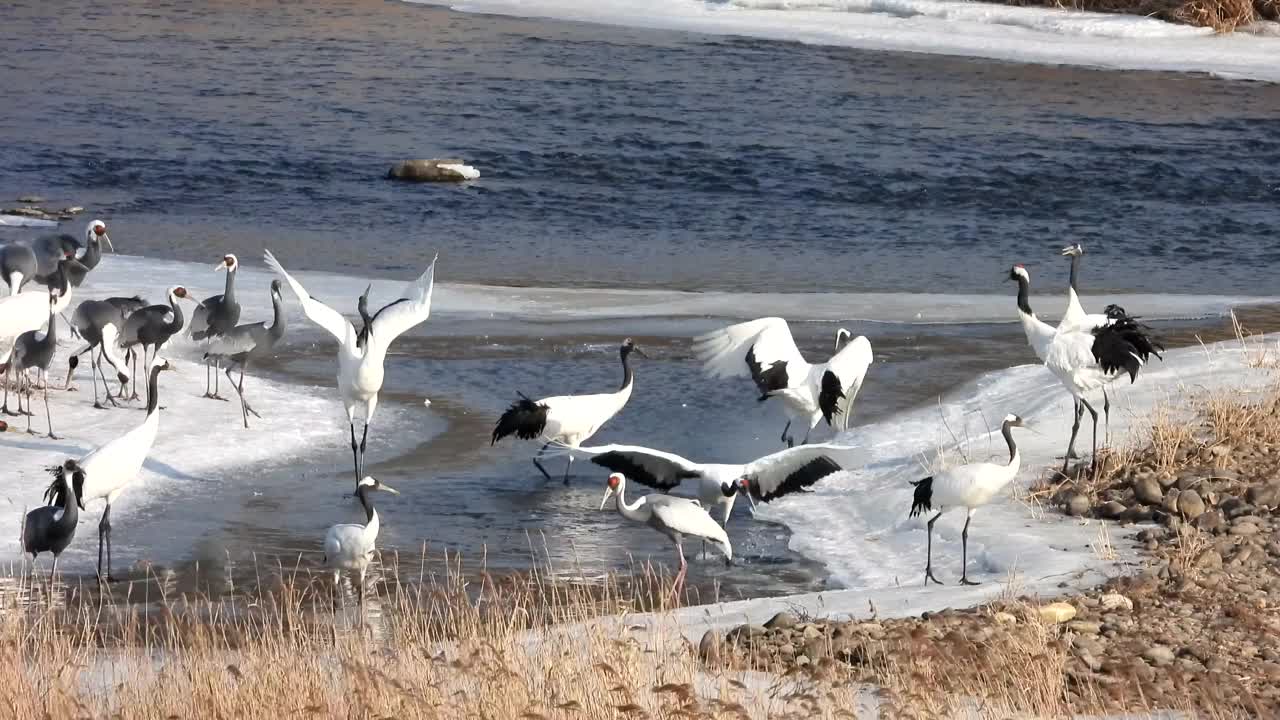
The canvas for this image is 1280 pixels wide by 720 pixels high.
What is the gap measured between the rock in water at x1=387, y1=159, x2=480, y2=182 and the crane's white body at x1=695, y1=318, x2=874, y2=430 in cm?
973

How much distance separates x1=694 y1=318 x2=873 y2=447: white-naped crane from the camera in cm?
1076

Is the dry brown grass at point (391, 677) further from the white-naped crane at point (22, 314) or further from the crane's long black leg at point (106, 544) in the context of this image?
the white-naped crane at point (22, 314)

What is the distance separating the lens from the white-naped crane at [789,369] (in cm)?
1076

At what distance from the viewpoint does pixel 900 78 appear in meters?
26.7

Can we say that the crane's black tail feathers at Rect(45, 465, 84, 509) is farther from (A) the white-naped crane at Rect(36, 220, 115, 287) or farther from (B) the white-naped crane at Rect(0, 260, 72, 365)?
(A) the white-naped crane at Rect(36, 220, 115, 287)

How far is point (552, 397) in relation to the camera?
10914mm

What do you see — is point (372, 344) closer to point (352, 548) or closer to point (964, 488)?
point (352, 548)

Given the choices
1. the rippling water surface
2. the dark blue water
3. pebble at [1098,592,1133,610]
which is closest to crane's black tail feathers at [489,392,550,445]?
the rippling water surface

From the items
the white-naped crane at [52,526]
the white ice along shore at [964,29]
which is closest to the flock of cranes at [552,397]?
the white-naped crane at [52,526]

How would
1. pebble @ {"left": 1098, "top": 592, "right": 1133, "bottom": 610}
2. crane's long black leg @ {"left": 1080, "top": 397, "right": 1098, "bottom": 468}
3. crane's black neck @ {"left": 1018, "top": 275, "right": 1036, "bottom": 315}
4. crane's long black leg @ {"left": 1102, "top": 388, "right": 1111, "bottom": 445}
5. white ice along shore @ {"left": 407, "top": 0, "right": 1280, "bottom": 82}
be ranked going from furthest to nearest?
white ice along shore @ {"left": 407, "top": 0, "right": 1280, "bottom": 82} → crane's black neck @ {"left": 1018, "top": 275, "right": 1036, "bottom": 315} → crane's long black leg @ {"left": 1102, "top": 388, "right": 1111, "bottom": 445} → crane's long black leg @ {"left": 1080, "top": 397, "right": 1098, "bottom": 468} → pebble @ {"left": 1098, "top": 592, "right": 1133, "bottom": 610}

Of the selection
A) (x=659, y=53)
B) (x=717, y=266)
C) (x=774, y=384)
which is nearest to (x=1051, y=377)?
(x=774, y=384)

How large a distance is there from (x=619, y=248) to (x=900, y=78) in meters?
10.0

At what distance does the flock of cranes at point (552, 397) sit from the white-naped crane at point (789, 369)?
0.04 ft

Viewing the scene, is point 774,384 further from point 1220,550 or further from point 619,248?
point 619,248
